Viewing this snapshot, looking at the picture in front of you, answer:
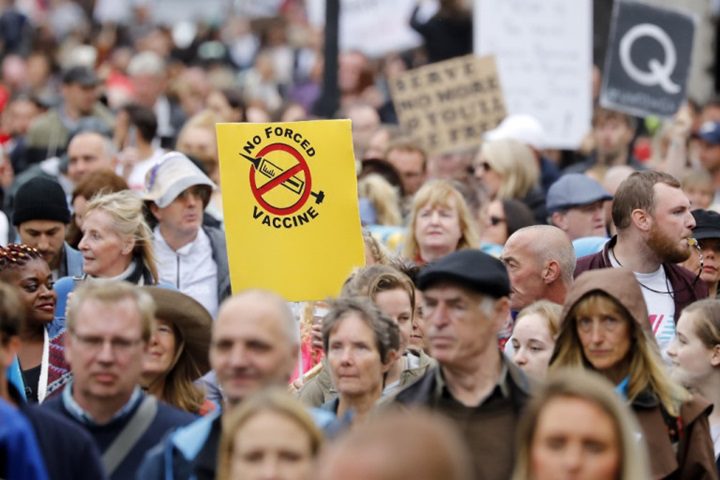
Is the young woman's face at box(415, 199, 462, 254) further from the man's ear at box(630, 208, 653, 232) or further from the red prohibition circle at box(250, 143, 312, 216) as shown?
the man's ear at box(630, 208, 653, 232)

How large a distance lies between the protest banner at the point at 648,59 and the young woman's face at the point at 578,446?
914cm

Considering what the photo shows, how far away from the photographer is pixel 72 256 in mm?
10867

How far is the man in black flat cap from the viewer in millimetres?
6793

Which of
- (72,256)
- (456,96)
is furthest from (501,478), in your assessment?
(456,96)

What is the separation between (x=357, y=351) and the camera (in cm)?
778

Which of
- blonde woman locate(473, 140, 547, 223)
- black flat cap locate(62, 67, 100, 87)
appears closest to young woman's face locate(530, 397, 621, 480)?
blonde woman locate(473, 140, 547, 223)

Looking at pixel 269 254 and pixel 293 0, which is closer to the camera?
pixel 269 254

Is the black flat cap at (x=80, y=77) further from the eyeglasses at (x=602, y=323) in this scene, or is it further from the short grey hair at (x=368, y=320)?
the eyeglasses at (x=602, y=323)

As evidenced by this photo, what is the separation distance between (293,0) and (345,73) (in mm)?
12053

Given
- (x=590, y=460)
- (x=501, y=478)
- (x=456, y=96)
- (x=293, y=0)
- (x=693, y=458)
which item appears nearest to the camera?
(x=590, y=460)

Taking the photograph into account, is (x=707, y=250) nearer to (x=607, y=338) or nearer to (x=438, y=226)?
(x=438, y=226)

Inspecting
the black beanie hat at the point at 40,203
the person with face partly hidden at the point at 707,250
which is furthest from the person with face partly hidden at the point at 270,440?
the black beanie hat at the point at 40,203

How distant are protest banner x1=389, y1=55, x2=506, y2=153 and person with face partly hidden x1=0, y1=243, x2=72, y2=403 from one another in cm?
639

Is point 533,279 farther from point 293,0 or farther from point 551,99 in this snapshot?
point 293,0
